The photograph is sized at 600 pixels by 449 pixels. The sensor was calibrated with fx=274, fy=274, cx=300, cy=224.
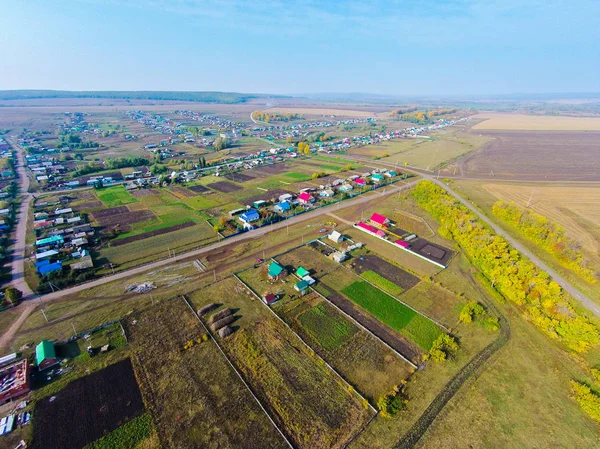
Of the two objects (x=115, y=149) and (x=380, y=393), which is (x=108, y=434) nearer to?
(x=380, y=393)

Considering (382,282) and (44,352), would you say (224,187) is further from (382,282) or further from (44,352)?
(44,352)

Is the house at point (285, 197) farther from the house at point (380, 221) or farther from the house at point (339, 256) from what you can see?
the house at point (339, 256)

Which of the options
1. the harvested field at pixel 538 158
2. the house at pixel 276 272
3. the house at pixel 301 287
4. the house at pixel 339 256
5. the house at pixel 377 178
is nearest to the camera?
the house at pixel 301 287

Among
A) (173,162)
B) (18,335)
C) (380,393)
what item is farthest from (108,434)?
(173,162)

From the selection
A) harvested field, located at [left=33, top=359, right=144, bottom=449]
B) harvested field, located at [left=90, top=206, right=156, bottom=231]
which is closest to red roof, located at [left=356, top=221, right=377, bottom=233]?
harvested field, located at [left=33, top=359, right=144, bottom=449]

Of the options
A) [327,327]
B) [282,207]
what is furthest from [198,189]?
[327,327]

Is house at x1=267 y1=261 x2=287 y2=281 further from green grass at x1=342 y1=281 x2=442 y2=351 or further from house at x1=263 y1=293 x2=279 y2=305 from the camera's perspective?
green grass at x1=342 y1=281 x2=442 y2=351

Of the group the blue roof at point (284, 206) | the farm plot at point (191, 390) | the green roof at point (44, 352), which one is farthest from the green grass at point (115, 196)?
the farm plot at point (191, 390)
